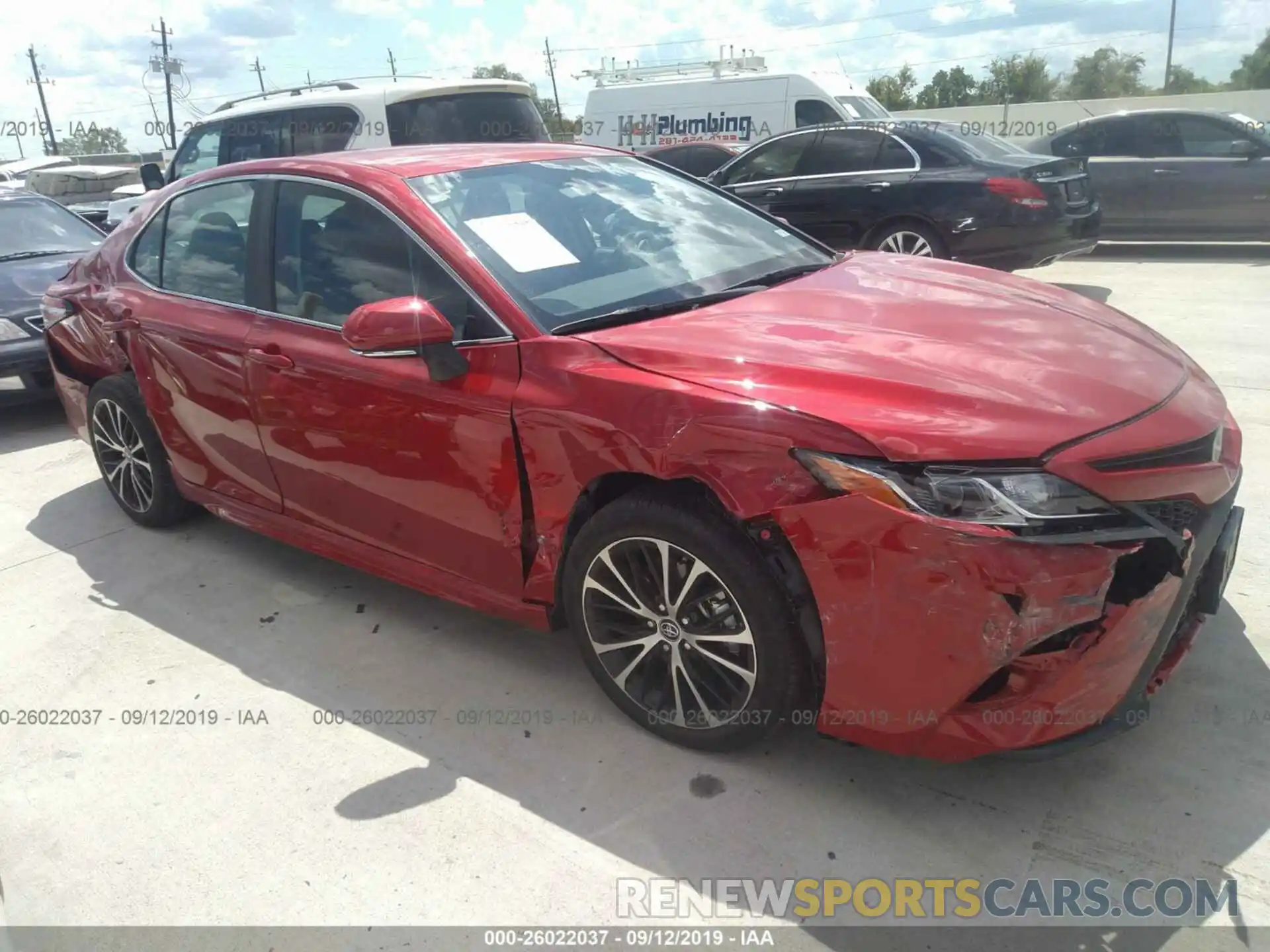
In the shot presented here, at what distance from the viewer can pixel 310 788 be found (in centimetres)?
283

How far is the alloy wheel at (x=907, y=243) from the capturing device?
7.98 meters

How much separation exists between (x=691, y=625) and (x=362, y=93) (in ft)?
22.9

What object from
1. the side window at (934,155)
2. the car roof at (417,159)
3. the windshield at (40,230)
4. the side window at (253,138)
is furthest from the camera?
the side window at (253,138)

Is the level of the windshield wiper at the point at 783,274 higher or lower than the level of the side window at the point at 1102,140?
higher

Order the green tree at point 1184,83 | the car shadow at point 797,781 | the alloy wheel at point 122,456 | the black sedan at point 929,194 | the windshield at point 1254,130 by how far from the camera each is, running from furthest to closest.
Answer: the green tree at point 1184,83
the windshield at point 1254,130
the black sedan at point 929,194
the alloy wheel at point 122,456
the car shadow at point 797,781

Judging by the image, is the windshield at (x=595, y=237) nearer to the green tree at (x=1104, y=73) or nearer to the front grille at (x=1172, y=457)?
the front grille at (x=1172, y=457)

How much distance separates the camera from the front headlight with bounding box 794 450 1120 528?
2.14 m

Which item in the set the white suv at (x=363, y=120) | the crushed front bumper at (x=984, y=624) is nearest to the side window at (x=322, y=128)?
the white suv at (x=363, y=120)

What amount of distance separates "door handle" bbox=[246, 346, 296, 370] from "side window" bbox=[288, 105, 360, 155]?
515cm

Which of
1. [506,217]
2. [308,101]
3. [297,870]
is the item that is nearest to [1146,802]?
[297,870]

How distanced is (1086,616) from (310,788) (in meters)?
2.09

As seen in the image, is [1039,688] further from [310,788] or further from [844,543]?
[310,788]

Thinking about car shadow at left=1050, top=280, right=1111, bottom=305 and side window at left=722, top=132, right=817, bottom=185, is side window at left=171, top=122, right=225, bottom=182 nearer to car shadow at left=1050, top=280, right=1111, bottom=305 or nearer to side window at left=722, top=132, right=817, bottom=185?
side window at left=722, top=132, right=817, bottom=185

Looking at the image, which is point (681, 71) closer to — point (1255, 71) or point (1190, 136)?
point (1190, 136)
